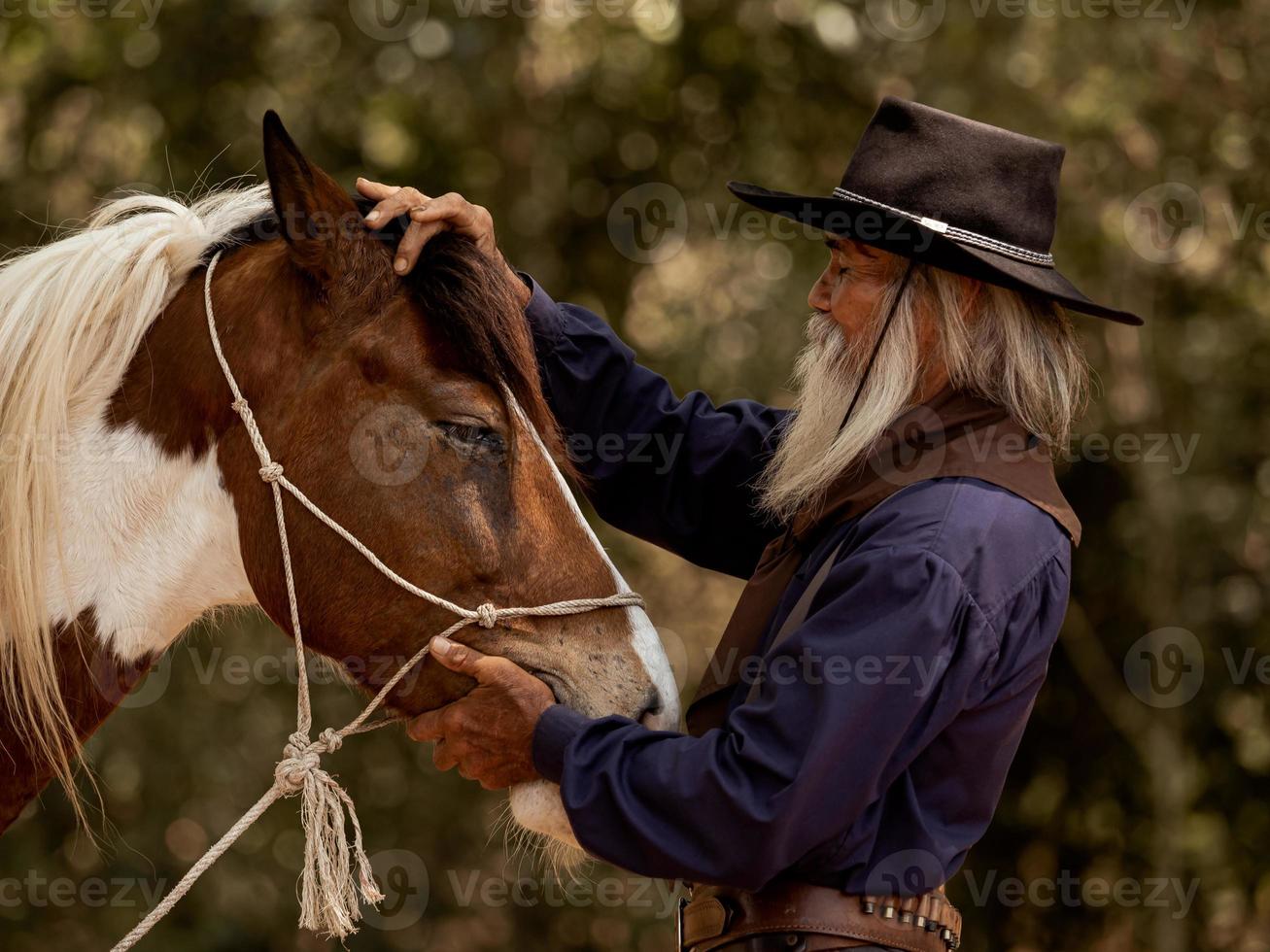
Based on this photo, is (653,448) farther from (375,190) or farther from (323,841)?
(323,841)

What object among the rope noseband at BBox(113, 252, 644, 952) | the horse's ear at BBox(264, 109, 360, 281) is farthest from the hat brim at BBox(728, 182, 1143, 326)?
the horse's ear at BBox(264, 109, 360, 281)

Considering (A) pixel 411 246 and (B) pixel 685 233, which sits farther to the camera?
(B) pixel 685 233

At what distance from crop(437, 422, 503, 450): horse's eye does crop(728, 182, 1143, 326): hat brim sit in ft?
2.27

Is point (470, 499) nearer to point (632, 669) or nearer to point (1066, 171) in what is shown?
point (632, 669)

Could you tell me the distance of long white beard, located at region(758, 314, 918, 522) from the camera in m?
2.19

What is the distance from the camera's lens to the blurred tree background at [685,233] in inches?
213

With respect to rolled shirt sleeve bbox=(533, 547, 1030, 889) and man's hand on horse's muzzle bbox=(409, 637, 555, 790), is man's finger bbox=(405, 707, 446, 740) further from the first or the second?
rolled shirt sleeve bbox=(533, 547, 1030, 889)

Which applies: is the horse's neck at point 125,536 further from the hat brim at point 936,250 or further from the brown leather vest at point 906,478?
the hat brim at point 936,250

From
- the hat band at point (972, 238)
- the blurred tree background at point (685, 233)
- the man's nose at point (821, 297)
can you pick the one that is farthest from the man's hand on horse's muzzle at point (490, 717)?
the blurred tree background at point (685, 233)

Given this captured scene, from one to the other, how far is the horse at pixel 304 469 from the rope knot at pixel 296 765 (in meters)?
0.16

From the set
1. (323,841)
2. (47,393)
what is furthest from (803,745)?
(47,393)

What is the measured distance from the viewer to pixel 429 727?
2064mm

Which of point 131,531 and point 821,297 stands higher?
point 821,297

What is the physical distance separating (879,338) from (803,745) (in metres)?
0.79
